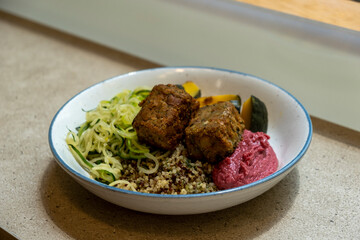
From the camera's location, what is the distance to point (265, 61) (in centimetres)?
217

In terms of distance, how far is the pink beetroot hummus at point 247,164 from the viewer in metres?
1.43

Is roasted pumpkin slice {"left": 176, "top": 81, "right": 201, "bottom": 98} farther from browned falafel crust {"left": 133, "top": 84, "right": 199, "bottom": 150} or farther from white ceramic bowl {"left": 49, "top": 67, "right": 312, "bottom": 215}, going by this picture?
browned falafel crust {"left": 133, "top": 84, "right": 199, "bottom": 150}

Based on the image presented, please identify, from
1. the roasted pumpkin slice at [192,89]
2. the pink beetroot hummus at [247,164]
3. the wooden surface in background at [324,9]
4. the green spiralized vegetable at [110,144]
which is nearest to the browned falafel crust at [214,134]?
the pink beetroot hummus at [247,164]

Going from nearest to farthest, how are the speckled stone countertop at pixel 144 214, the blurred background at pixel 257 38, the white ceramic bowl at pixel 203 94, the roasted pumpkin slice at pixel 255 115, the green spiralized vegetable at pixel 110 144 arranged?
the white ceramic bowl at pixel 203 94, the speckled stone countertop at pixel 144 214, the green spiralized vegetable at pixel 110 144, the roasted pumpkin slice at pixel 255 115, the blurred background at pixel 257 38

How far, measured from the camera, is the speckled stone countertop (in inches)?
54.6

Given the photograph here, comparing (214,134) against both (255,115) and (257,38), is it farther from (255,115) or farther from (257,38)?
(257,38)

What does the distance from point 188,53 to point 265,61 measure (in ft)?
1.62

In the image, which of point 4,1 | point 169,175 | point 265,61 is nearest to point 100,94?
point 169,175

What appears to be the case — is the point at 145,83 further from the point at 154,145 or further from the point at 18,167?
the point at 18,167

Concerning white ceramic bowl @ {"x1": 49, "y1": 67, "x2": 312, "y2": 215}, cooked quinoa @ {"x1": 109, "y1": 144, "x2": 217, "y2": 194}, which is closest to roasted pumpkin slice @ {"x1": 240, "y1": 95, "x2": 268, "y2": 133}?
white ceramic bowl @ {"x1": 49, "y1": 67, "x2": 312, "y2": 215}

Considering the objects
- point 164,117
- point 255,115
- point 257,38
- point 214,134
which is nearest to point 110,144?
point 164,117

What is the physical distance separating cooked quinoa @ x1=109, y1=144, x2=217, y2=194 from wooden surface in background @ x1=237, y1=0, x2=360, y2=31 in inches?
31.4

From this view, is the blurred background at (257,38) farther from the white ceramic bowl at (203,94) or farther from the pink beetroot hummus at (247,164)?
the pink beetroot hummus at (247,164)

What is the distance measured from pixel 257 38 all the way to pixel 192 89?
0.47 metres
